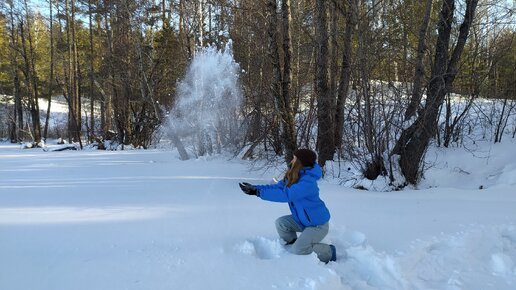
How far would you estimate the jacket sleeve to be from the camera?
3.40 m

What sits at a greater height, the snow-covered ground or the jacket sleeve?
the jacket sleeve

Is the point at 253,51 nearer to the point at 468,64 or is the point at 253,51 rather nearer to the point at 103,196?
the point at 468,64

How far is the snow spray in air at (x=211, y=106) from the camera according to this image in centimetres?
1202

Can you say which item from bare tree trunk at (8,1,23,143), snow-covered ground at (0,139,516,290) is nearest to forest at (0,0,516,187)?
snow-covered ground at (0,139,516,290)

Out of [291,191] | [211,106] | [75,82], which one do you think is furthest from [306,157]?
[75,82]

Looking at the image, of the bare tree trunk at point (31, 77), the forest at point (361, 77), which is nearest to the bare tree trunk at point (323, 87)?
the forest at point (361, 77)

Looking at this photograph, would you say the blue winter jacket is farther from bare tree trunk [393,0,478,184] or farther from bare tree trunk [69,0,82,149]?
bare tree trunk [69,0,82,149]

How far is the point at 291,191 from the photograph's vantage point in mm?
3406

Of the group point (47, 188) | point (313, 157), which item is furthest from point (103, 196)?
point (313, 157)

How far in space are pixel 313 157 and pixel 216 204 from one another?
205cm

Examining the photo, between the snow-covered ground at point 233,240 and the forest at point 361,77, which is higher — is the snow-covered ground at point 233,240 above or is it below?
below

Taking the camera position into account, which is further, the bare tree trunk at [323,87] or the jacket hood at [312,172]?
the bare tree trunk at [323,87]

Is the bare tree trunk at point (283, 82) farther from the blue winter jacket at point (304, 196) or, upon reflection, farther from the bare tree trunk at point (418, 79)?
the blue winter jacket at point (304, 196)

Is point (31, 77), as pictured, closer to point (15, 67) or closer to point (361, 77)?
point (15, 67)
